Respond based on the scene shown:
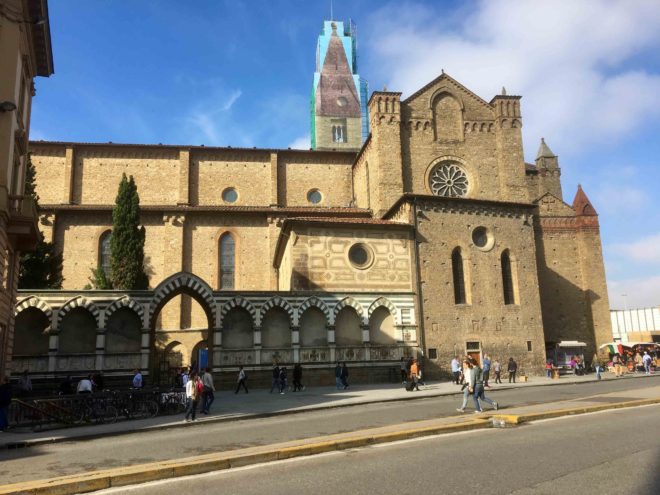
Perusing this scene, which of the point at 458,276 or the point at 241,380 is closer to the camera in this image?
the point at 241,380

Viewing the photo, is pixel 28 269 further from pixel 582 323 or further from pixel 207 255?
pixel 582 323

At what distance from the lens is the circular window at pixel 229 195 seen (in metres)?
40.8

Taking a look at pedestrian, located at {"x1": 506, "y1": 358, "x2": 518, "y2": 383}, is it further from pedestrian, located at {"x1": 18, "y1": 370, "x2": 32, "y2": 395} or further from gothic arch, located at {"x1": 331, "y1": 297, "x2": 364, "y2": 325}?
pedestrian, located at {"x1": 18, "y1": 370, "x2": 32, "y2": 395}

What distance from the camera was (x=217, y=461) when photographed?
860 centimetres

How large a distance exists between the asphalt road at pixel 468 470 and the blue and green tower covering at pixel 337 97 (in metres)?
55.2

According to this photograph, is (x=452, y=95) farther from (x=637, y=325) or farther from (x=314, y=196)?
(x=637, y=325)

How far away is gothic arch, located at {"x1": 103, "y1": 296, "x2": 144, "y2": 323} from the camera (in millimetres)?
24641

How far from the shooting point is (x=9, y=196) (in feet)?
55.3

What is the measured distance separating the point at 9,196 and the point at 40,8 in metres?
7.09

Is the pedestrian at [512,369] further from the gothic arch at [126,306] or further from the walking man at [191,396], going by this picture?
the gothic arch at [126,306]

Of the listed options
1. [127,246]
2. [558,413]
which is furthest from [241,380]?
[558,413]

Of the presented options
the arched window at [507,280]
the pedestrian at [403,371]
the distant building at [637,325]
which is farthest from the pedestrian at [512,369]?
the distant building at [637,325]

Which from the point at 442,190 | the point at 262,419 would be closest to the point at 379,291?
the point at 442,190

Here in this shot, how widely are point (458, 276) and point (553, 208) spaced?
1477cm
